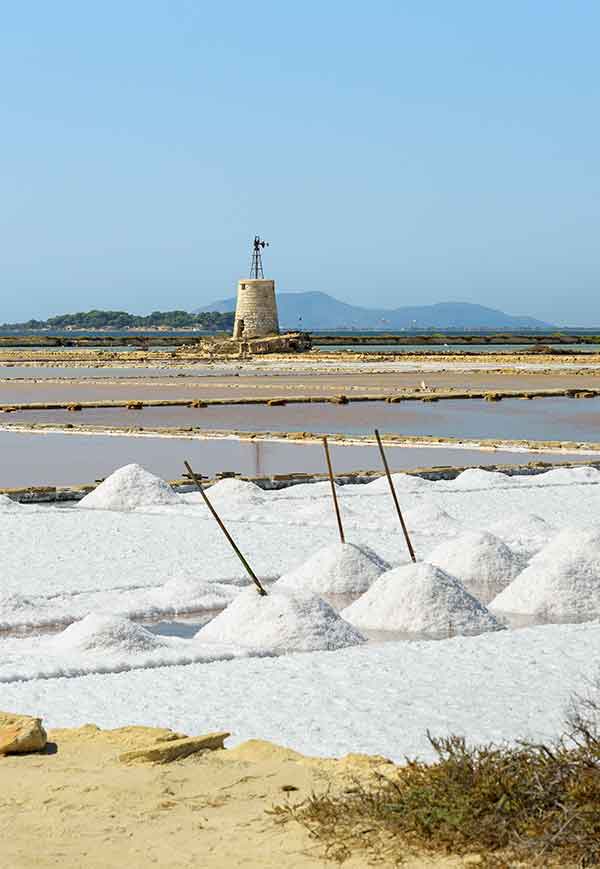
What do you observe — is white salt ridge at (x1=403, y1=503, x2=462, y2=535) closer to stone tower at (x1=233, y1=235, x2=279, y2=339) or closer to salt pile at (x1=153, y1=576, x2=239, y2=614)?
salt pile at (x1=153, y1=576, x2=239, y2=614)

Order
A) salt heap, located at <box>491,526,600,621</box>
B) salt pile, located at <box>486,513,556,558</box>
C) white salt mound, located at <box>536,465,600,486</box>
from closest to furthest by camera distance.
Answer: salt heap, located at <box>491,526,600,621</box> → salt pile, located at <box>486,513,556,558</box> → white salt mound, located at <box>536,465,600,486</box>

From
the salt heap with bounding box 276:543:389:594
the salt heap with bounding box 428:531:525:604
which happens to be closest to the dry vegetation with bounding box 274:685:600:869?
the salt heap with bounding box 276:543:389:594

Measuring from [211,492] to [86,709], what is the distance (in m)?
6.13

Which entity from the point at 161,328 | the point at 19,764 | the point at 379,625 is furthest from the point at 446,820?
the point at 161,328

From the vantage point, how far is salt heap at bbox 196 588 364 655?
6.57 m

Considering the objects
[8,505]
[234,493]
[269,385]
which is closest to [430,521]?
[234,493]

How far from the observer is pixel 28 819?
3764 mm

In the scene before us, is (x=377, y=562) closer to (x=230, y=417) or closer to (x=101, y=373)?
(x=230, y=417)

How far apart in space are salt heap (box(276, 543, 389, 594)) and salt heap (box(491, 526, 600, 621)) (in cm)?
71

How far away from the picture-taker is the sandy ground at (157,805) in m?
3.45

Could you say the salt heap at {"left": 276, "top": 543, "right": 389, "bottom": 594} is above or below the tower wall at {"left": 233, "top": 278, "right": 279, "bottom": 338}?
below

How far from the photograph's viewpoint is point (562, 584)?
7656mm

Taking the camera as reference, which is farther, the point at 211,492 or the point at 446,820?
the point at 211,492

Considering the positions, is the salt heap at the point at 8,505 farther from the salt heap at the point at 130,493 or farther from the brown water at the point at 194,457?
the brown water at the point at 194,457
